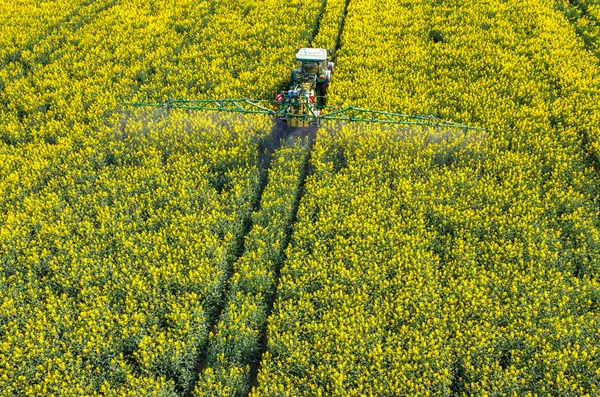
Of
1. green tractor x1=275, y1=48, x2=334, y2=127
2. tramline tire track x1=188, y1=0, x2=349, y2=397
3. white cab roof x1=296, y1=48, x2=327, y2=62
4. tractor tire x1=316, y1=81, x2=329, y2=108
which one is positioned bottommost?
tramline tire track x1=188, y1=0, x2=349, y2=397

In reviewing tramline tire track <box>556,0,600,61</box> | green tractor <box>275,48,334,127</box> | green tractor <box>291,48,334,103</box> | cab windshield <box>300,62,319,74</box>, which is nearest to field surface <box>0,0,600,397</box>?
tramline tire track <box>556,0,600,61</box>

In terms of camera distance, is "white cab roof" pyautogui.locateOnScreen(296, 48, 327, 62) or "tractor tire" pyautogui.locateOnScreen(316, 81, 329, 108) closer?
"white cab roof" pyautogui.locateOnScreen(296, 48, 327, 62)

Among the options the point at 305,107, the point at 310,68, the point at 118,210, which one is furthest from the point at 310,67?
the point at 118,210

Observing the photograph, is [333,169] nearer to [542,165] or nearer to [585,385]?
[542,165]

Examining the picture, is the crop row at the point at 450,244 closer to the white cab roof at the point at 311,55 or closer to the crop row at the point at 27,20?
the white cab roof at the point at 311,55

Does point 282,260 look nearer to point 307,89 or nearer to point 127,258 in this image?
point 127,258

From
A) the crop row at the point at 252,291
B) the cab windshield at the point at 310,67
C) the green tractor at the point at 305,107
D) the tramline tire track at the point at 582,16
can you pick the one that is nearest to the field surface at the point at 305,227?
the crop row at the point at 252,291

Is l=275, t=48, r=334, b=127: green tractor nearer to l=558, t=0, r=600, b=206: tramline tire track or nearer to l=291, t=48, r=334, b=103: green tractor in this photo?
l=291, t=48, r=334, b=103: green tractor

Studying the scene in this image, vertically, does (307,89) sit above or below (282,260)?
above

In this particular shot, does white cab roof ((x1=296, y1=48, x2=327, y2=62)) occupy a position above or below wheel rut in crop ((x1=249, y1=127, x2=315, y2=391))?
above
